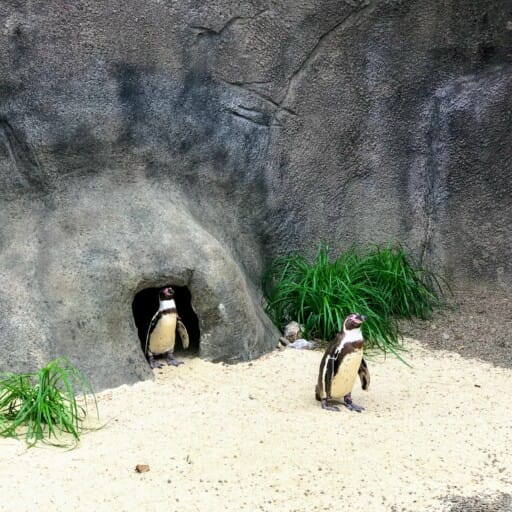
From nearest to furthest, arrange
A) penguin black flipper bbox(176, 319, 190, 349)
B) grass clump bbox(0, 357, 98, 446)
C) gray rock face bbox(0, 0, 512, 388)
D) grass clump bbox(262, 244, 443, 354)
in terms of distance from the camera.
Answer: grass clump bbox(0, 357, 98, 446) < gray rock face bbox(0, 0, 512, 388) < penguin black flipper bbox(176, 319, 190, 349) < grass clump bbox(262, 244, 443, 354)

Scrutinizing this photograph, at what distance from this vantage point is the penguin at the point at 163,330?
223 inches

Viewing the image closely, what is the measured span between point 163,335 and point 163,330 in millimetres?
33

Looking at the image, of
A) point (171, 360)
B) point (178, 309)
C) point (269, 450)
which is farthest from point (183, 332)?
point (269, 450)

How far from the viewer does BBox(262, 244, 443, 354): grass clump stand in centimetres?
634

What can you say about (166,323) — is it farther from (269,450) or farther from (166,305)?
(269,450)

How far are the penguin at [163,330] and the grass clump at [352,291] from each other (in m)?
0.97

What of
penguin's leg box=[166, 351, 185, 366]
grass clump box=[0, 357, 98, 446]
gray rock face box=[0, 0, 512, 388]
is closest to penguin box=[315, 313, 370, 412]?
gray rock face box=[0, 0, 512, 388]

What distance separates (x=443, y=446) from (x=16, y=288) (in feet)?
8.12

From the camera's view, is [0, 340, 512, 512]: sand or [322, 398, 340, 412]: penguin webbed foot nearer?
[0, 340, 512, 512]: sand

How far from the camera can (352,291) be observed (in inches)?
255

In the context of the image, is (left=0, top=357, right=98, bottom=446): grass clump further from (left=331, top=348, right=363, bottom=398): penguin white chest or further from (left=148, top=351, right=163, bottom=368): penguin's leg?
(left=331, top=348, right=363, bottom=398): penguin white chest

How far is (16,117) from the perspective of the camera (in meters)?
5.48

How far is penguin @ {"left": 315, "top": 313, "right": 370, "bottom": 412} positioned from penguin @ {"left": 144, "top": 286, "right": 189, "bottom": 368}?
1054 mm

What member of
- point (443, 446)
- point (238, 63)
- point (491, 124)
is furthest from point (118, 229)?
point (491, 124)
